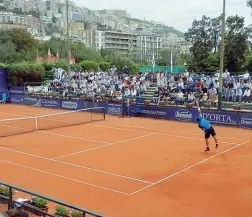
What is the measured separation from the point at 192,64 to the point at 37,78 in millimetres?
19028

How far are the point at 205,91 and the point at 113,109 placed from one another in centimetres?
762

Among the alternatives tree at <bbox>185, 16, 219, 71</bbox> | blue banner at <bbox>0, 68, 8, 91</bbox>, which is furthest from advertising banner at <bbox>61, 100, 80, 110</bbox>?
tree at <bbox>185, 16, 219, 71</bbox>

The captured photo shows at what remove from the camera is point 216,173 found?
557 inches

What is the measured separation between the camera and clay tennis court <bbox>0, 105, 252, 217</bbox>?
11.1 metres

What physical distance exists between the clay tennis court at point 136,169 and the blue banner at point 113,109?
6.27 meters

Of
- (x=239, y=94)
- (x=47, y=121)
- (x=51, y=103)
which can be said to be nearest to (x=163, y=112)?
(x=239, y=94)

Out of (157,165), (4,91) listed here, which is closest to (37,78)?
(4,91)

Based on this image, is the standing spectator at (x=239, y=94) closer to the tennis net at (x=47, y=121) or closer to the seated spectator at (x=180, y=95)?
the seated spectator at (x=180, y=95)

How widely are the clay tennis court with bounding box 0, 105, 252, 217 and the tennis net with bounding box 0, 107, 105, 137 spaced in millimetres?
798

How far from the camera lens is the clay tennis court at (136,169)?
11086 mm

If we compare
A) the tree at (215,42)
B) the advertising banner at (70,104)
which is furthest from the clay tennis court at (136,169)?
the tree at (215,42)

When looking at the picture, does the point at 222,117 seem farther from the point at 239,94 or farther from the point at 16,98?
the point at 16,98

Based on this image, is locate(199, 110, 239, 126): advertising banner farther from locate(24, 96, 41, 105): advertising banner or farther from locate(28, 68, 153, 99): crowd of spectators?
locate(24, 96, 41, 105): advertising banner

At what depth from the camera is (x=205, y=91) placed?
102 ft
